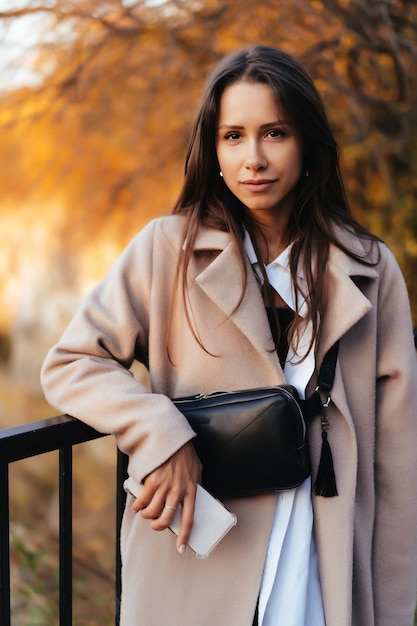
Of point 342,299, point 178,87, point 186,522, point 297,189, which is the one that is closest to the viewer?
point 186,522

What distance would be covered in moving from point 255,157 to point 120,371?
507 mm

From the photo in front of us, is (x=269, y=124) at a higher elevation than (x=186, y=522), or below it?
higher

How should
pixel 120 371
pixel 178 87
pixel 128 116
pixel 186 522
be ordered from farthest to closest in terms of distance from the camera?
pixel 128 116
pixel 178 87
pixel 120 371
pixel 186 522

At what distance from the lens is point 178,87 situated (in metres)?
4.94

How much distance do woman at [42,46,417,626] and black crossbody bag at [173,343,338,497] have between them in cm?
5

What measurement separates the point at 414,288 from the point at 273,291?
343 centimetres

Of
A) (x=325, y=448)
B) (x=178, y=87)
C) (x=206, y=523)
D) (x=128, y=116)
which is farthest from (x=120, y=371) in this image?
(x=128, y=116)

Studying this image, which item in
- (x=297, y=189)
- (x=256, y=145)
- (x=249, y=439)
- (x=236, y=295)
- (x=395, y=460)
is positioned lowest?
(x=395, y=460)

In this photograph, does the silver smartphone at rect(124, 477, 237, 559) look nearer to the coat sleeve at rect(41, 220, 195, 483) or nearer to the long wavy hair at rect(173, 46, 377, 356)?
the coat sleeve at rect(41, 220, 195, 483)

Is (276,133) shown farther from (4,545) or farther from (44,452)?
(4,545)

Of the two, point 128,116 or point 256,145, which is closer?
point 256,145

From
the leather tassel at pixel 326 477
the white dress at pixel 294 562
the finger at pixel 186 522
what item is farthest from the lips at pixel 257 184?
the finger at pixel 186 522

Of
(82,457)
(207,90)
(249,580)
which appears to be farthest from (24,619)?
(207,90)

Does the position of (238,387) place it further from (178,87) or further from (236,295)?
(178,87)
